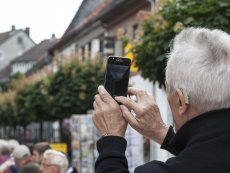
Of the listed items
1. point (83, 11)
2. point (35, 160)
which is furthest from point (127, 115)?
point (83, 11)

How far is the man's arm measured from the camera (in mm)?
2848

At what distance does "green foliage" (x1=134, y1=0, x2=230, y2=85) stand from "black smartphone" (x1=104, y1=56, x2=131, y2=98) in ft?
A: 24.7

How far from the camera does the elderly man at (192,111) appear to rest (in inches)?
106

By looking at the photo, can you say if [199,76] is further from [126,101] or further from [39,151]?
[39,151]

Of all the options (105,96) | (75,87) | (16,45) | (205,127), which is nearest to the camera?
(205,127)

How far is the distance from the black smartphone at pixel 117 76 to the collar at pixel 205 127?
370 mm

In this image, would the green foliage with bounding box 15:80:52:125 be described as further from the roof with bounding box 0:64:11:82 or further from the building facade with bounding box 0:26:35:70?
the building facade with bounding box 0:26:35:70

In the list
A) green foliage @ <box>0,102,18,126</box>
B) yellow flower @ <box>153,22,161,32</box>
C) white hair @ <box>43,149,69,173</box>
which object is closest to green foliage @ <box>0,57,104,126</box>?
yellow flower @ <box>153,22,161,32</box>

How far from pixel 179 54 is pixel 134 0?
2649cm

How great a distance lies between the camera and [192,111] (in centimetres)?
282

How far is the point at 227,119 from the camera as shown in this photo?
274cm

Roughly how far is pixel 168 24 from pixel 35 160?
2831 millimetres

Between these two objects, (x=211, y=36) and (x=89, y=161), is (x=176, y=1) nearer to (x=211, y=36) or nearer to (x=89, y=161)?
(x=89, y=161)

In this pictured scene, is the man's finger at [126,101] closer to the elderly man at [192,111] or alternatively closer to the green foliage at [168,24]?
the elderly man at [192,111]
